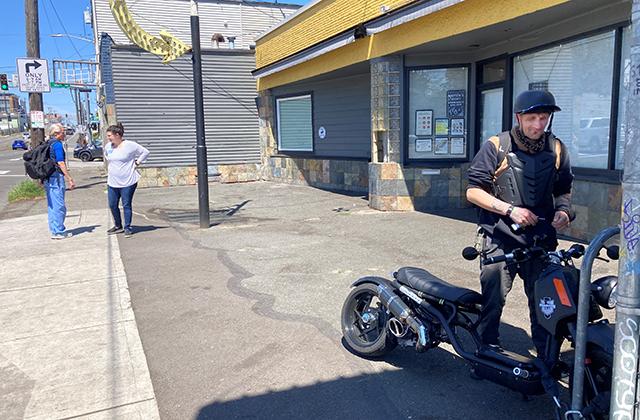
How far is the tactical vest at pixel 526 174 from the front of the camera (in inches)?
127

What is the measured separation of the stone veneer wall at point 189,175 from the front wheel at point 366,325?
12774 millimetres

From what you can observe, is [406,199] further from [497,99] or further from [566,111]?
[566,111]

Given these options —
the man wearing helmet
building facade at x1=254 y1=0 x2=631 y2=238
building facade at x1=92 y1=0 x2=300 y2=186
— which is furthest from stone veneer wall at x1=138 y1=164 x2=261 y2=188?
the man wearing helmet

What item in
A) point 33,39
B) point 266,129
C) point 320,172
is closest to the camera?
point 320,172

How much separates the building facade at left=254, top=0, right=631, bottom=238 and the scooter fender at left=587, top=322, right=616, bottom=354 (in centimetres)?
122

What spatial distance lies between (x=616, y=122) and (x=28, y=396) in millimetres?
7177

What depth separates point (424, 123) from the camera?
10.4 m

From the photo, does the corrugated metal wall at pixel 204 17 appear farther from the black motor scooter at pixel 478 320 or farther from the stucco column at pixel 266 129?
the black motor scooter at pixel 478 320

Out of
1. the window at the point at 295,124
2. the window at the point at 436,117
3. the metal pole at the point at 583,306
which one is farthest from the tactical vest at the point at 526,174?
the window at the point at 295,124

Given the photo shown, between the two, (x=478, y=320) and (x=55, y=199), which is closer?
(x=478, y=320)

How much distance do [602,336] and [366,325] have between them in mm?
1838

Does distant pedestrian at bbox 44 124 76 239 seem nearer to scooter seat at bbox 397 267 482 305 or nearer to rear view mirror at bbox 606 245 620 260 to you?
scooter seat at bbox 397 267 482 305

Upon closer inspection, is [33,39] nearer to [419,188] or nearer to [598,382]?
[419,188]

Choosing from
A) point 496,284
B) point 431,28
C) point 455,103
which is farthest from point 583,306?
point 455,103
